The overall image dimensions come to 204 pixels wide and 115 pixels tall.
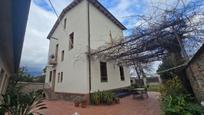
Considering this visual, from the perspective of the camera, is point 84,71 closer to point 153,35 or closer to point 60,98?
point 60,98

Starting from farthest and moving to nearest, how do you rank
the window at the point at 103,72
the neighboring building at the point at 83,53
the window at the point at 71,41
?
1. the window at the point at 71,41
2. the window at the point at 103,72
3. the neighboring building at the point at 83,53

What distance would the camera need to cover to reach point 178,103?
3.57 m

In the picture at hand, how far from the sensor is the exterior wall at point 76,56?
8.73 m

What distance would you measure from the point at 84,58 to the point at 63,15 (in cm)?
619

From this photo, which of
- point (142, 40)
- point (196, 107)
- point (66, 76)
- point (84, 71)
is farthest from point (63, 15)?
point (196, 107)

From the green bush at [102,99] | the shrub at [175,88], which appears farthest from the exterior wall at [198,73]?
the green bush at [102,99]

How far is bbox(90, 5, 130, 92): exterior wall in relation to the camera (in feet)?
29.6

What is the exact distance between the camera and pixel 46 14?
18.2 ft

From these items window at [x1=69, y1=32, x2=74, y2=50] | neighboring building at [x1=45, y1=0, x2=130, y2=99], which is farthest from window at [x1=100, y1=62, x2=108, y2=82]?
window at [x1=69, y1=32, x2=74, y2=50]

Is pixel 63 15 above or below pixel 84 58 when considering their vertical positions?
above

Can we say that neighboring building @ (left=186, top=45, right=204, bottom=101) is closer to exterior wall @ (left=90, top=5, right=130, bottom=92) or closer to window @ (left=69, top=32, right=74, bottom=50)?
exterior wall @ (left=90, top=5, right=130, bottom=92)

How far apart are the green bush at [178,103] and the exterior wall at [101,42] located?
16.1 feet

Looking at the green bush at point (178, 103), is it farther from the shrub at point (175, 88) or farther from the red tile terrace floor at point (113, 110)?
the red tile terrace floor at point (113, 110)

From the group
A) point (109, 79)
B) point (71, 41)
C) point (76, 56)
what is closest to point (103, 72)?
point (109, 79)
